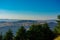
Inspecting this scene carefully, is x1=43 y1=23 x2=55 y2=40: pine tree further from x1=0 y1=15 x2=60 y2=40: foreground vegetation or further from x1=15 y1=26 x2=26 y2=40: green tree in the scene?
x1=15 y1=26 x2=26 y2=40: green tree

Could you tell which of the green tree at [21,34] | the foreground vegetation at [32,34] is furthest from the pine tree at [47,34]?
the green tree at [21,34]

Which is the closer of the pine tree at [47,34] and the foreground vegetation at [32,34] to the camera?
the foreground vegetation at [32,34]

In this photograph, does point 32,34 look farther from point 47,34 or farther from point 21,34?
point 47,34

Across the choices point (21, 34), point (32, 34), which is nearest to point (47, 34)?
point (32, 34)

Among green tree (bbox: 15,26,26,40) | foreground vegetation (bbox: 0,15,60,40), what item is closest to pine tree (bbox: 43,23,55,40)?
foreground vegetation (bbox: 0,15,60,40)

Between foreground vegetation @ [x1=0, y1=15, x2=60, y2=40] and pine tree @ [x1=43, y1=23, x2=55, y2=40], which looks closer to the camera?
foreground vegetation @ [x1=0, y1=15, x2=60, y2=40]

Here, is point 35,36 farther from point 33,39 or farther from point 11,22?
point 11,22

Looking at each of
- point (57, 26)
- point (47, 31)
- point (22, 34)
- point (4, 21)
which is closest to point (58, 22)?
point (57, 26)

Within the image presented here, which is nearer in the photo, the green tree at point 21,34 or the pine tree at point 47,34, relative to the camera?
the green tree at point 21,34

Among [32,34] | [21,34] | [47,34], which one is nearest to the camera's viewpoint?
[21,34]

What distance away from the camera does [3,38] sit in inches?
784

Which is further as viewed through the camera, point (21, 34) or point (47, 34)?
point (47, 34)

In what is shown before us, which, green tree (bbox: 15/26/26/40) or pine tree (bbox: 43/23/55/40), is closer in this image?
green tree (bbox: 15/26/26/40)

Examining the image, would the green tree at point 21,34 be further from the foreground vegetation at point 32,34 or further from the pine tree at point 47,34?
the pine tree at point 47,34
